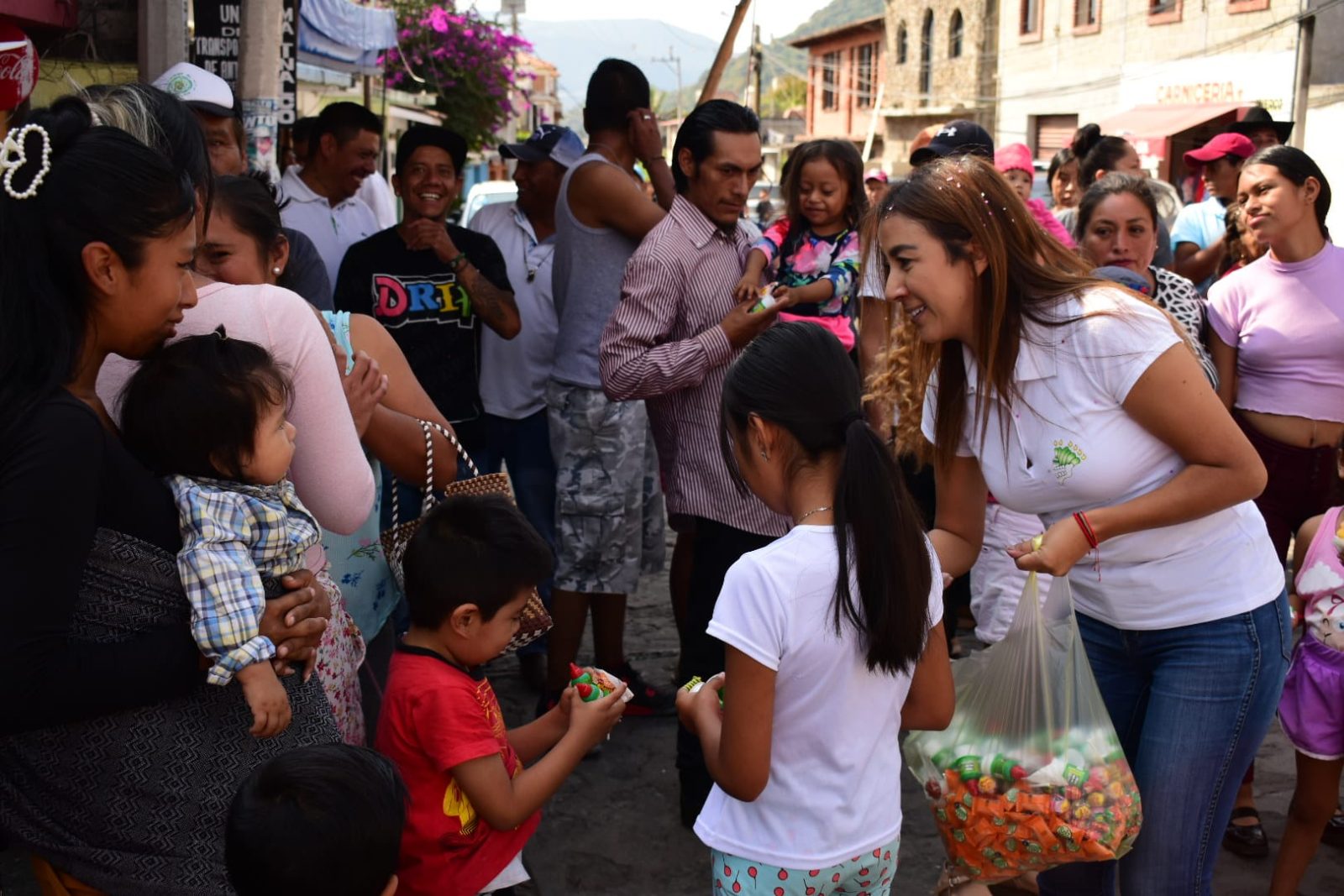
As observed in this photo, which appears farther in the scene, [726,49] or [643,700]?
[726,49]

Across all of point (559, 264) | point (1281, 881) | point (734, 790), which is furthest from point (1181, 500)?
point (559, 264)

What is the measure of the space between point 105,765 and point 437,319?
10.0ft

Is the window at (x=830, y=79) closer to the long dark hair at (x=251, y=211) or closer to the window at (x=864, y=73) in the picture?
the window at (x=864, y=73)

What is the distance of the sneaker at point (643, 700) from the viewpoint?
186 inches

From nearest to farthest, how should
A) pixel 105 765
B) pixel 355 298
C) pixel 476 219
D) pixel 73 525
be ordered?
pixel 73 525
pixel 105 765
pixel 355 298
pixel 476 219

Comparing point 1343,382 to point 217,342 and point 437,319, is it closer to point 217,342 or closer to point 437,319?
Result: point 437,319

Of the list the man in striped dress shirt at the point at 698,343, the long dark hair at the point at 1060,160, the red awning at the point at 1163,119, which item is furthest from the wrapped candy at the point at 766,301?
the red awning at the point at 1163,119

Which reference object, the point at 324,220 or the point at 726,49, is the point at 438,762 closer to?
the point at 324,220

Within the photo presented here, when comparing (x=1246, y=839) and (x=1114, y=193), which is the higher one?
(x=1114, y=193)

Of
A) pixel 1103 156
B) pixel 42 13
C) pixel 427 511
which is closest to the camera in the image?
pixel 427 511

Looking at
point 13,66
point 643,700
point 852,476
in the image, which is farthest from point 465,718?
point 13,66

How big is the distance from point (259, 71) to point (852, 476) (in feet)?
13.7

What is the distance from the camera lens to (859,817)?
2.14m

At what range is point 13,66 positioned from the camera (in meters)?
4.30
